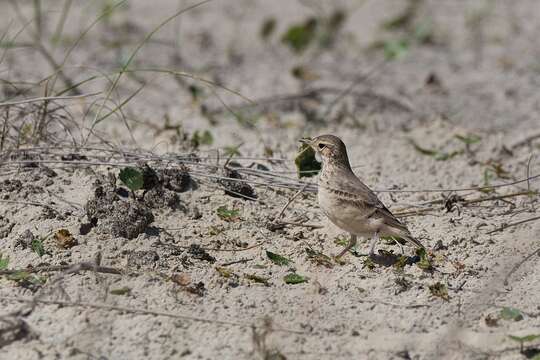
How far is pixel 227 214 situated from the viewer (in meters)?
4.85

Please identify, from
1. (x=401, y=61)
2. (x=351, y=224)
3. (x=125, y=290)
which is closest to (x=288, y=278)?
(x=351, y=224)

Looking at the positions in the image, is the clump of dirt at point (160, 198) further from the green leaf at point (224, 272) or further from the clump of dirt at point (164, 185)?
the green leaf at point (224, 272)

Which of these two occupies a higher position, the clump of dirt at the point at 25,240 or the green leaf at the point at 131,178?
the green leaf at the point at 131,178

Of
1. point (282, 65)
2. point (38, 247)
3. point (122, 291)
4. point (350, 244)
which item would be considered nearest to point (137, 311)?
point (122, 291)

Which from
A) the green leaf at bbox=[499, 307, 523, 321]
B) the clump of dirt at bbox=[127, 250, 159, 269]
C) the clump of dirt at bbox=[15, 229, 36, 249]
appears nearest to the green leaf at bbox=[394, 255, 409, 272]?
the green leaf at bbox=[499, 307, 523, 321]

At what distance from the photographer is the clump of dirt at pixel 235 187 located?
5043 millimetres

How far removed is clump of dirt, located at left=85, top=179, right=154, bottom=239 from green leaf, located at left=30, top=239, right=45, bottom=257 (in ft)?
1.01

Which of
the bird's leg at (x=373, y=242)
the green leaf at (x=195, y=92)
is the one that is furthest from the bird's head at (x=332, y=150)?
the green leaf at (x=195, y=92)

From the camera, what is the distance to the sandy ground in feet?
12.7

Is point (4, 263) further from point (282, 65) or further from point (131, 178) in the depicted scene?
point (282, 65)

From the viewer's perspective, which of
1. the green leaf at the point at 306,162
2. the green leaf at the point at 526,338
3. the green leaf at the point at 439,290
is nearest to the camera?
the green leaf at the point at 526,338

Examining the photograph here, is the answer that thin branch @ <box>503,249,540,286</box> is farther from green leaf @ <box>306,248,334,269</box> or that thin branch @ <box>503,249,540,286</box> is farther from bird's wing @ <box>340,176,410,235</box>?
green leaf @ <box>306,248,334,269</box>

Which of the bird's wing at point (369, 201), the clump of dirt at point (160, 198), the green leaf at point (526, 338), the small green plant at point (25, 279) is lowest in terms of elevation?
the green leaf at point (526, 338)

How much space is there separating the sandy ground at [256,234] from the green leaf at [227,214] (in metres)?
0.01
